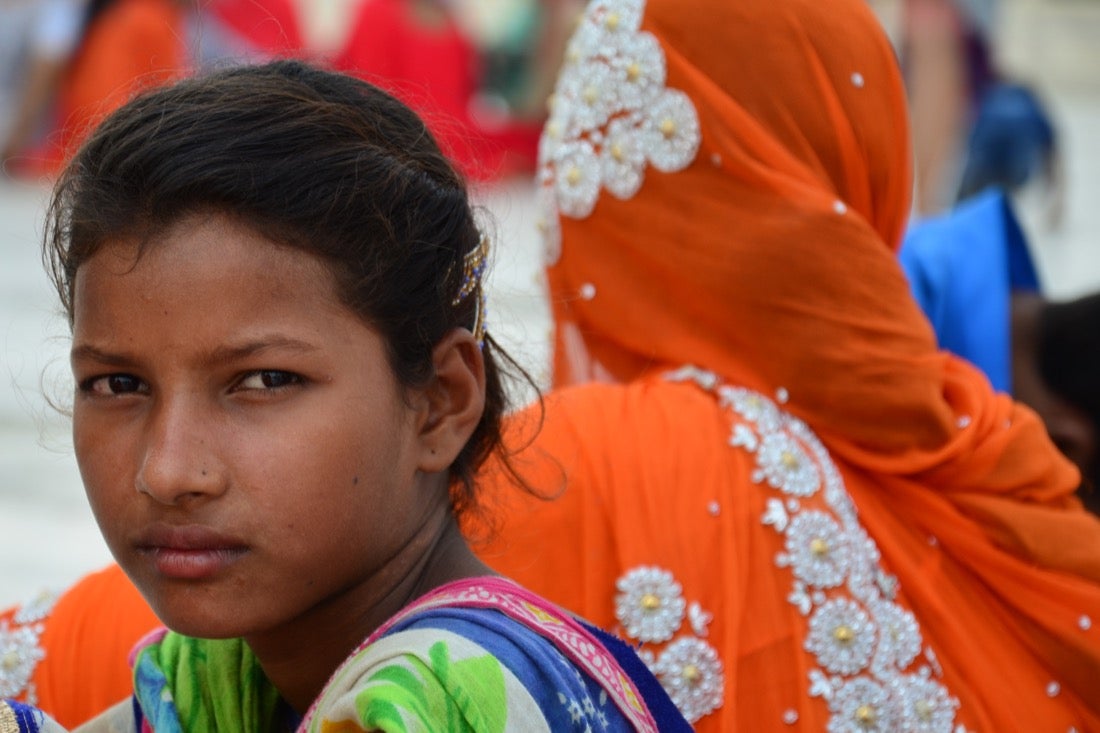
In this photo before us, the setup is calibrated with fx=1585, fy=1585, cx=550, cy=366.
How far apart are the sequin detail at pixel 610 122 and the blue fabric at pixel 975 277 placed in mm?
1024

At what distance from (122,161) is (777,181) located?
3.38 ft

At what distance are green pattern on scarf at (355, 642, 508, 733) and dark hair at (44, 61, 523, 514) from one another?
0.35 metres

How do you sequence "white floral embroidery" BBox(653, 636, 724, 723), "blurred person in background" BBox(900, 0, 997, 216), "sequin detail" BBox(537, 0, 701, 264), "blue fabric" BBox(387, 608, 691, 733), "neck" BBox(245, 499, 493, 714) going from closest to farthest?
"blue fabric" BBox(387, 608, 691, 733) → "neck" BBox(245, 499, 493, 714) → "white floral embroidery" BBox(653, 636, 724, 723) → "sequin detail" BBox(537, 0, 701, 264) → "blurred person in background" BBox(900, 0, 997, 216)

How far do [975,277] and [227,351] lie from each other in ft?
6.95

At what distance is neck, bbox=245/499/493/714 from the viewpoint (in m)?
1.65

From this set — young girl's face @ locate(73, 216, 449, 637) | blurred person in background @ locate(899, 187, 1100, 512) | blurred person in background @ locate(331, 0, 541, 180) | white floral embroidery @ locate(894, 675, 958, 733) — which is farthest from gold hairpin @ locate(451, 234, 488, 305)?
blurred person in background @ locate(331, 0, 541, 180)

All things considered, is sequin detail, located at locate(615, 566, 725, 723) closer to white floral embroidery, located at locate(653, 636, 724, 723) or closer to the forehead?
white floral embroidery, located at locate(653, 636, 724, 723)

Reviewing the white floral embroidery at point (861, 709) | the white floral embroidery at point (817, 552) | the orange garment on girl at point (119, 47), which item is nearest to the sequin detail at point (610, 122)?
the white floral embroidery at point (817, 552)

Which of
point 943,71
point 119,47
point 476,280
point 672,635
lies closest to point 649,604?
point 672,635

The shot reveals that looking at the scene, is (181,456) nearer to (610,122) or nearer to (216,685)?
(216,685)

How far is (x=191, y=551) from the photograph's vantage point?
1.46 m

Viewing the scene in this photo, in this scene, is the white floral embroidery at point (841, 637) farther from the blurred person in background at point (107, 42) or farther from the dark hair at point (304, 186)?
the blurred person in background at point (107, 42)

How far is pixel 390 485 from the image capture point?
1579 millimetres

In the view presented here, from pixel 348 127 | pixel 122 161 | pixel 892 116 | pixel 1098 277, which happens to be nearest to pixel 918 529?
pixel 892 116
